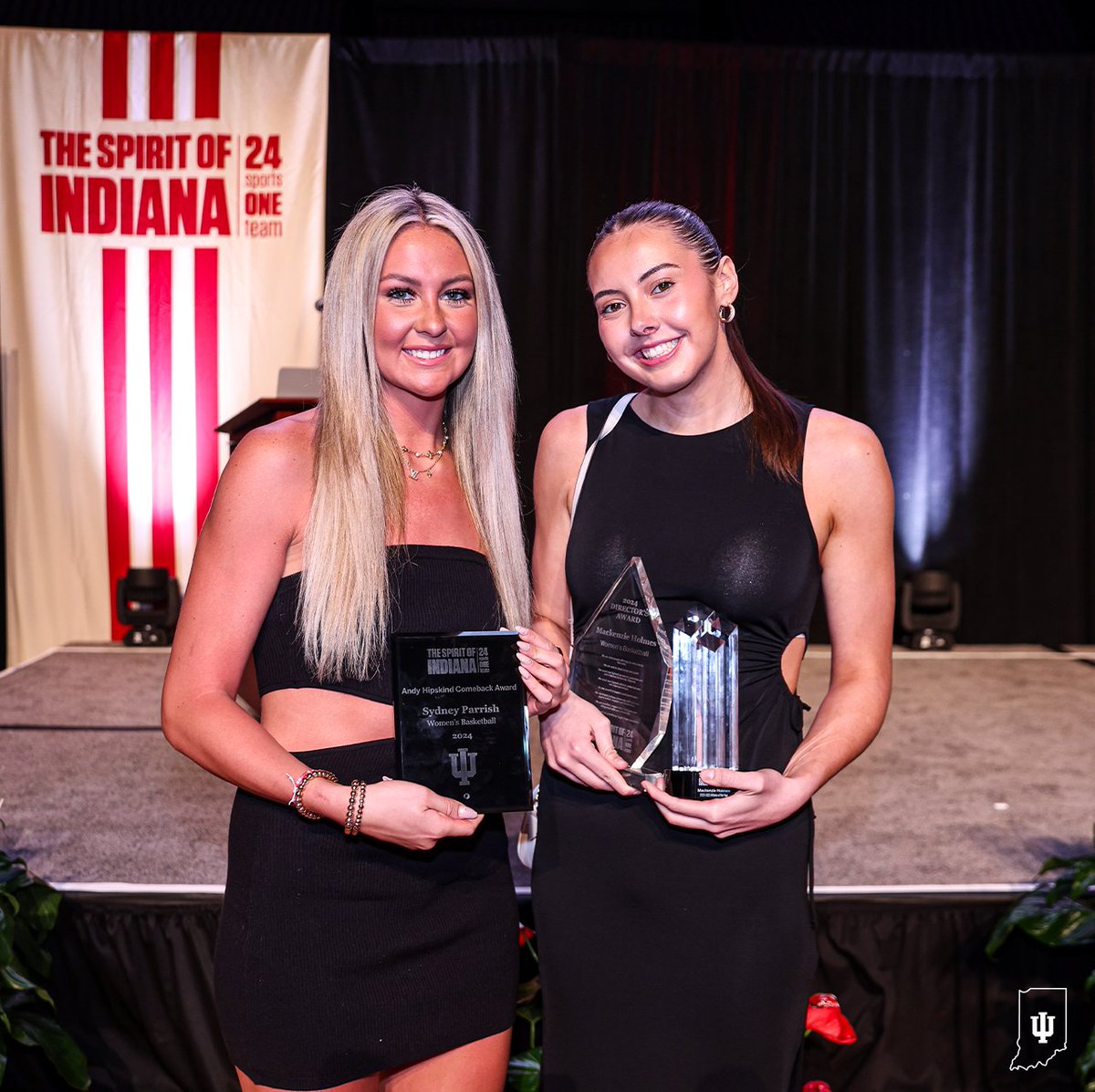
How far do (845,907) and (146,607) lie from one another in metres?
4.60

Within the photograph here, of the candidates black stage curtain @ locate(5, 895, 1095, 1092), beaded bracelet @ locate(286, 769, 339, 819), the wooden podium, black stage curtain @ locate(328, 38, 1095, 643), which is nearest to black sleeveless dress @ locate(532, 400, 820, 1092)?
beaded bracelet @ locate(286, 769, 339, 819)

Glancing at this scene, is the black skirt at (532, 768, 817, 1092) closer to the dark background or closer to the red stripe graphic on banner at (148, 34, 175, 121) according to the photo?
the dark background

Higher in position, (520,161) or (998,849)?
(520,161)

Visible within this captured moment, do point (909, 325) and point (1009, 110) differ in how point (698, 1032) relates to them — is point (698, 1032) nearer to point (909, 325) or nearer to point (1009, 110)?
point (909, 325)

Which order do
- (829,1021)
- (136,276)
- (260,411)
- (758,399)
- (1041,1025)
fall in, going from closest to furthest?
(758,399), (829,1021), (1041,1025), (260,411), (136,276)

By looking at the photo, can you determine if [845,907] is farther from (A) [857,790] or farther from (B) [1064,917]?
(A) [857,790]

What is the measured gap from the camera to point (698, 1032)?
1.56 metres

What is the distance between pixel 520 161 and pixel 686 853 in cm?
534

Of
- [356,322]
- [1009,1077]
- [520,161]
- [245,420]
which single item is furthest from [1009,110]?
[356,322]

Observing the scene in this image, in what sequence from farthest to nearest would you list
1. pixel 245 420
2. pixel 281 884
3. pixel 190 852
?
1. pixel 245 420
2. pixel 190 852
3. pixel 281 884

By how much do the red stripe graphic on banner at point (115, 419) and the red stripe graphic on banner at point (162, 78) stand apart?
29.1 inches

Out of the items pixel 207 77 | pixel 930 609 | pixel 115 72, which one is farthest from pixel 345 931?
pixel 115 72

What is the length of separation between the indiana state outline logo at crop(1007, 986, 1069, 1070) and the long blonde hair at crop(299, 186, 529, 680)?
1507mm

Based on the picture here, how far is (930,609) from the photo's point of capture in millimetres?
6344
